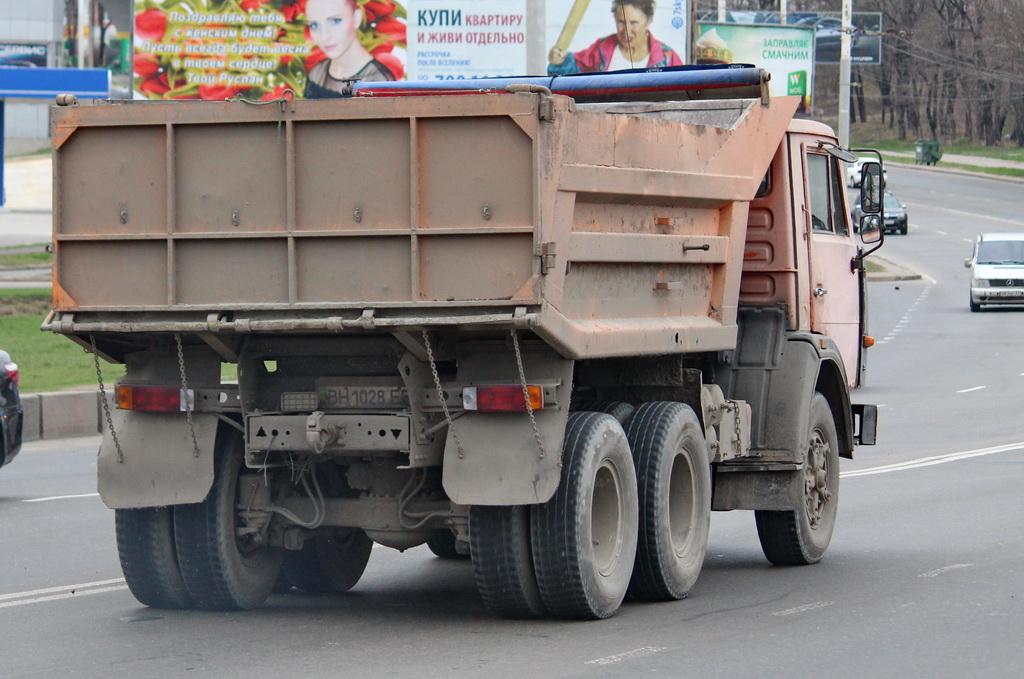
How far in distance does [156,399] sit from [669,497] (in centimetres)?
270

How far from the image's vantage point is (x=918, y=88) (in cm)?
10769

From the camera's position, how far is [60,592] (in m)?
8.78

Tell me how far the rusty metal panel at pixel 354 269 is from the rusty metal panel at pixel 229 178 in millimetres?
228

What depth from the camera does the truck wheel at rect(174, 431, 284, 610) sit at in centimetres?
788

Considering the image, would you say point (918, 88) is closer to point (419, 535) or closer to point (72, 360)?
point (72, 360)

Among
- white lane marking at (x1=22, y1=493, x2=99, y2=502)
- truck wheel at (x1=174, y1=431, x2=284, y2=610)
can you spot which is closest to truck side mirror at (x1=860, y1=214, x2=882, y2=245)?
truck wheel at (x1=174, y1=431, x2=284, y2=610)

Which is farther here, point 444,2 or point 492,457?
point 444,2

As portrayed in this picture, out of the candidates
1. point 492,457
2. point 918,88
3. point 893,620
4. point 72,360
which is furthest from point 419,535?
point 918,88

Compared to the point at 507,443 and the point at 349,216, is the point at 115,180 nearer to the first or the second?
the point at 349,216

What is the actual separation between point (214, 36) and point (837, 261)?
90.5 ft

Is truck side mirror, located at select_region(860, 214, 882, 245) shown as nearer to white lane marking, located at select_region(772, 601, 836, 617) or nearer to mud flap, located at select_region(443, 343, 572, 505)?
white lane marking, located at select_region(772, 601, 836, 617)

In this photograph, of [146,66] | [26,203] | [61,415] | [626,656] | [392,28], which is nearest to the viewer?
[626,656]

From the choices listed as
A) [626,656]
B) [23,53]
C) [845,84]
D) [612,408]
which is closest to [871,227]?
[612,408]

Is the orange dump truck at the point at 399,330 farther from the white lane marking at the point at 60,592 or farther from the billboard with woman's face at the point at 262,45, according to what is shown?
the billboard with woman's face at the point at 262,45
